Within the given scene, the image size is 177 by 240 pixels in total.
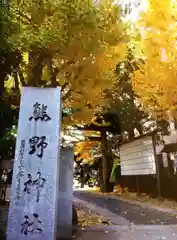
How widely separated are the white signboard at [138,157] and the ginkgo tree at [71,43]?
5.98 meters

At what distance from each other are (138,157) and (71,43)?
9.98 metres

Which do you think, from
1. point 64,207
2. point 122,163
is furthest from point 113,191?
point 64,207

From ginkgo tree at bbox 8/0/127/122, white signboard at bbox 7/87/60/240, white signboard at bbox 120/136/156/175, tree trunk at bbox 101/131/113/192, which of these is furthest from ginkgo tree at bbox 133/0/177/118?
tree trunk at bbox 101/131/113/192

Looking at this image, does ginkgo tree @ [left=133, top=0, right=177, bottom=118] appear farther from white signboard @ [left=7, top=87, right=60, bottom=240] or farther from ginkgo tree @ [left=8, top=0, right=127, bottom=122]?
white signboard @ [left=7, top=87, right=60, bottom=240]

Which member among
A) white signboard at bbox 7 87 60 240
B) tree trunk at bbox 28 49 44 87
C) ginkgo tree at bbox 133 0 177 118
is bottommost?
white signboard at bbox 7 87 60 240

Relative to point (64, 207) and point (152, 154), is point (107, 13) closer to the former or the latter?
point (64, 207)

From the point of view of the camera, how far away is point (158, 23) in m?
10.5

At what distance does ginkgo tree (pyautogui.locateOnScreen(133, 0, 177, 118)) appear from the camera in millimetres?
10180

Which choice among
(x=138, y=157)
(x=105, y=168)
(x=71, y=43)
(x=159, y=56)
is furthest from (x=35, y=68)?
(x=105, y=168)

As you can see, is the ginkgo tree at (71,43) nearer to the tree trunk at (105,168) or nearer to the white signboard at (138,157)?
the white signboard at (138,157)

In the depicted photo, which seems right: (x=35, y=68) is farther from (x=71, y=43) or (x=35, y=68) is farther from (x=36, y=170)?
(x=36, y=170)

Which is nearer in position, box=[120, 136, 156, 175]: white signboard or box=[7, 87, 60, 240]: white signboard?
box=[7, 87, 60, 240]: white signboard

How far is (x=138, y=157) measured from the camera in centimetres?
1522

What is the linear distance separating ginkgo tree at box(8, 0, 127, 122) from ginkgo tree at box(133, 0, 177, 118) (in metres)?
2.68
